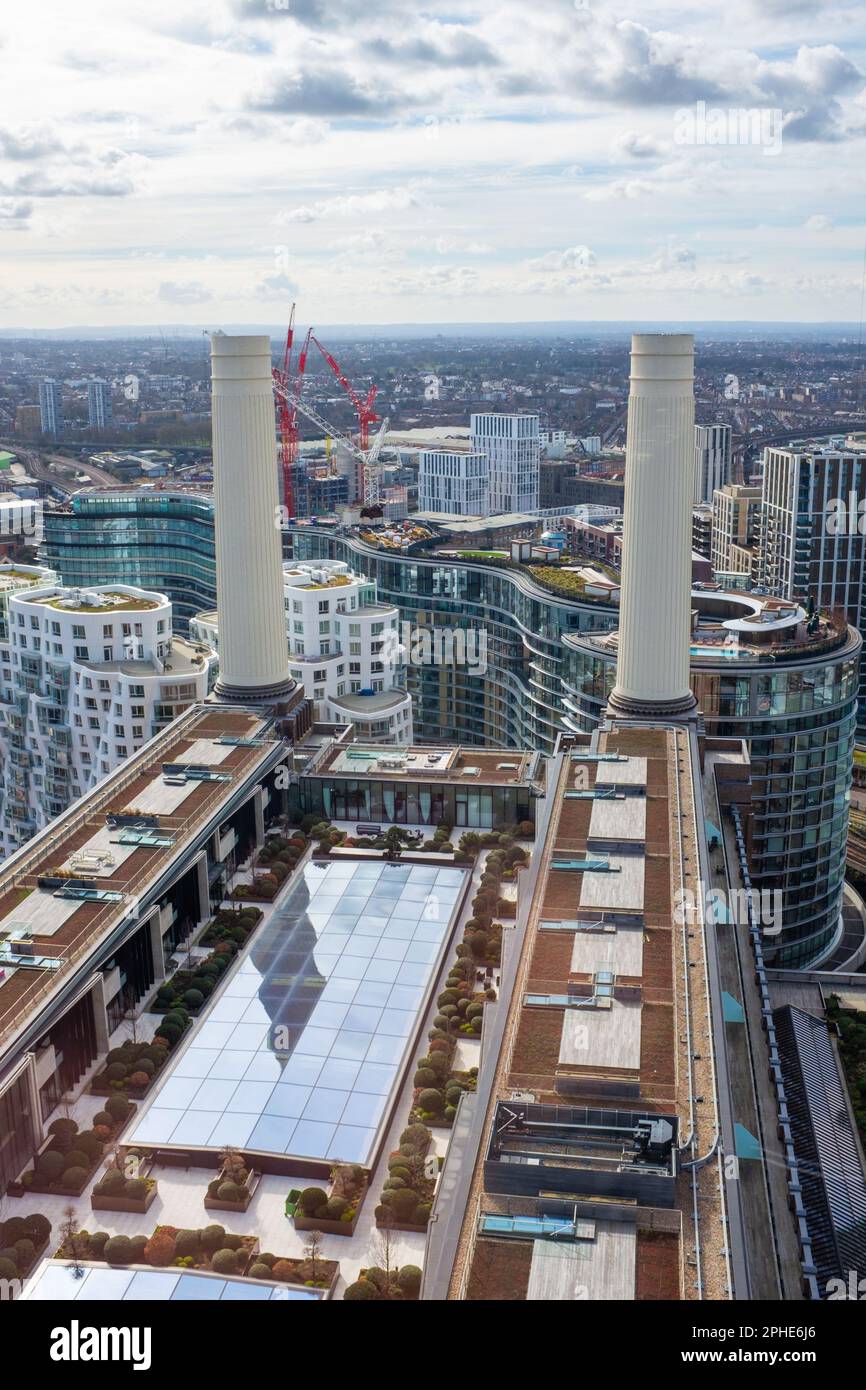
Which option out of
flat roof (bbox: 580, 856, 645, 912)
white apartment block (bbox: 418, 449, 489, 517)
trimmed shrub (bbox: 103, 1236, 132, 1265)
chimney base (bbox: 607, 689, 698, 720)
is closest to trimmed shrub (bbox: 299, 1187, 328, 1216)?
trimmed shrub (bbox: 103, 1236, 132, 1265)

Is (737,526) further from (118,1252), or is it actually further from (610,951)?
(118,1252)

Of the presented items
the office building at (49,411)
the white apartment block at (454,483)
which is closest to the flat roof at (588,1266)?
the white apartment block at (454,483)

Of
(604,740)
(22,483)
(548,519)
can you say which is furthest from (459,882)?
(22,483)

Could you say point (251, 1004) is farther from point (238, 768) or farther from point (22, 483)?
point (22, 483)

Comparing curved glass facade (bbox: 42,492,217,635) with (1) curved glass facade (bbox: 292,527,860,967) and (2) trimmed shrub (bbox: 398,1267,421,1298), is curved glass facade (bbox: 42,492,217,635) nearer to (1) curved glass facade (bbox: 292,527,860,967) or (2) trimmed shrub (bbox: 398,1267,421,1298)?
(1) curved glass facade (bbox: 292,527,860,967)
